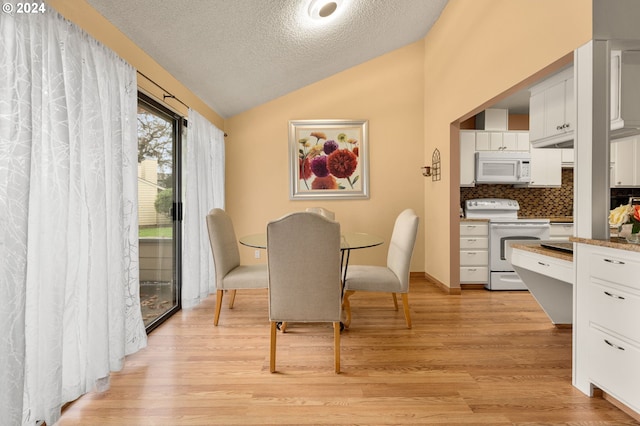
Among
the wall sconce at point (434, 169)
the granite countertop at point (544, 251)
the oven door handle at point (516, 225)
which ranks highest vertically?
the wall sconce at point (434, 169)

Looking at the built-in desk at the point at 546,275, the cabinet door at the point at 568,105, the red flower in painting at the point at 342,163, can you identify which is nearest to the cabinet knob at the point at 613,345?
the built-in desk at the point at 546,275

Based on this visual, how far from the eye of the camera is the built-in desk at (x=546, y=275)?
2.19 meters

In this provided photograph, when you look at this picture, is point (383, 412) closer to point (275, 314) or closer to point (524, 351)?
point (275, 314)

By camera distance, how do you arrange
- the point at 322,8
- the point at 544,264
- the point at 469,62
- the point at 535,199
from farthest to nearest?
the point at 535,199, the point at 469,62, the point at 322,8, the point at 544,264

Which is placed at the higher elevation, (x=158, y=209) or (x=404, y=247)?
(x=158, y=209)

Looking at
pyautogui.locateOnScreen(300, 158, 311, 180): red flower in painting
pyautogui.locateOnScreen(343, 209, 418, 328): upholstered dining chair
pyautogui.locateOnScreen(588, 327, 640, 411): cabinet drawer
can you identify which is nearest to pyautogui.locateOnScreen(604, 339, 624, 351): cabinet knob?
pyautogui.locateOnScreen(588, 327, 640, 411): cabinet drawer

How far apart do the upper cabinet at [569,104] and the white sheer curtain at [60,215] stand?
10.1ft

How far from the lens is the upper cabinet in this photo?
2.10m

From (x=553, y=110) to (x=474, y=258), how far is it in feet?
5.99

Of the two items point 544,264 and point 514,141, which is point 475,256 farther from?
point 544,264

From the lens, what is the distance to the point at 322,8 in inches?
113

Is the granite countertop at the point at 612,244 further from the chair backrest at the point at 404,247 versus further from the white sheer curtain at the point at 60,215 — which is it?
the white sheer curtain at the point at 60,215

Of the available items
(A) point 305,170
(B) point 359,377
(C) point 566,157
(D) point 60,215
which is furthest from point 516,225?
(D) point 60,215

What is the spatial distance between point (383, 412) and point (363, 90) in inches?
157
